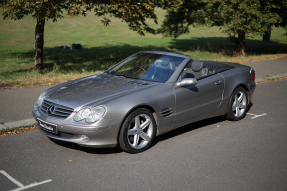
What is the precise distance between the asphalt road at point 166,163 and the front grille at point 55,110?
2.08 ft

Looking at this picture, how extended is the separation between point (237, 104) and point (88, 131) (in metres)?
3.57

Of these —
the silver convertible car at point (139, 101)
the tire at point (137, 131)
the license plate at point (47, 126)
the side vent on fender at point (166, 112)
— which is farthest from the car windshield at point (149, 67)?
the license plate at point (47, 126)

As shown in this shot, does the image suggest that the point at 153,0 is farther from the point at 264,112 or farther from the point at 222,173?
the point at 222,173

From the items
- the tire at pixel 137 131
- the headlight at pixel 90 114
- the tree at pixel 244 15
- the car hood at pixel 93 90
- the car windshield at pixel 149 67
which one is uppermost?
the tree at pixel 244 15

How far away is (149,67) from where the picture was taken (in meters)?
5.85

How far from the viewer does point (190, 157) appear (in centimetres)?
475

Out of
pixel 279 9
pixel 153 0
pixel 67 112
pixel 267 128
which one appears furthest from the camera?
pixel 279 9

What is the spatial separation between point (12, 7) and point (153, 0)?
6.09 meters

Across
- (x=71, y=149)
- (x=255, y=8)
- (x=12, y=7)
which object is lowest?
(x=71, y=149)

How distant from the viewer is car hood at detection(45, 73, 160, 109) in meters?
4.67

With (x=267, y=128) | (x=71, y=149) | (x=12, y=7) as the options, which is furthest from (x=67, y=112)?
(x=12, y=7)

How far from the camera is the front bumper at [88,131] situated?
173 inches

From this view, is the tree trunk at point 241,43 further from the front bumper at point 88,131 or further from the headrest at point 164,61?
the front bumper at point 88,131

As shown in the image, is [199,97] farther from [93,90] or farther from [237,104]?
[93,90]
